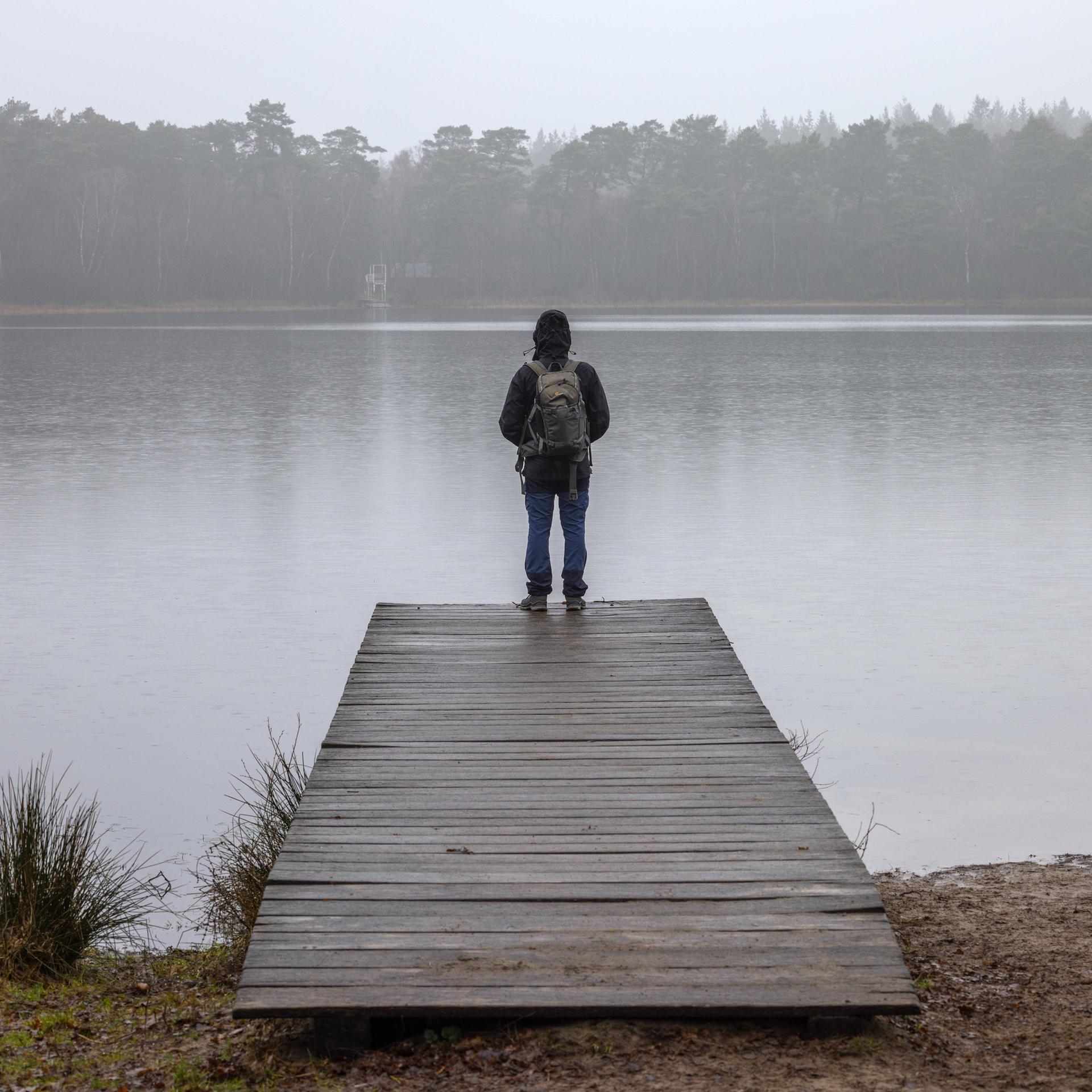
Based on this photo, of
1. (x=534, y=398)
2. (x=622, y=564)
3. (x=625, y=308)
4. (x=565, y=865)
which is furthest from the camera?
(x=625, y=308)

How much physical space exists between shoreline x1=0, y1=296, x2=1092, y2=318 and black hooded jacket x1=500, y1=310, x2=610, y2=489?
71.4 metres

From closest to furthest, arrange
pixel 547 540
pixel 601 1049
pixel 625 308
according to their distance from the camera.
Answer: pixel 601 1049
pixel 547 540
pixel 625 308

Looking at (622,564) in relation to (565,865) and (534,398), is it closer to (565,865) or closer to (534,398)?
(534,398)

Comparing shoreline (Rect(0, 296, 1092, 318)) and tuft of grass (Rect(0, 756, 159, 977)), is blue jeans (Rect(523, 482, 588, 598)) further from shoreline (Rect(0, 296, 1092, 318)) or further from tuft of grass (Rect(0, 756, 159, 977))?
shoreline (Rect(0, 296, 1092, 318))

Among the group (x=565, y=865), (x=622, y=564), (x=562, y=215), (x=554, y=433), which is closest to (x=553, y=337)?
(x=554, y=433)

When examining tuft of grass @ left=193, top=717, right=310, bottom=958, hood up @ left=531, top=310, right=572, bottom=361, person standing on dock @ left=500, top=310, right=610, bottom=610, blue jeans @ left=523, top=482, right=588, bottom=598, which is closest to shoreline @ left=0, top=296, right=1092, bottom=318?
blue jeans @ left=523, top=482, right=588, bottom=598

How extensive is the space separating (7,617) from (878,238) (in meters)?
81.1

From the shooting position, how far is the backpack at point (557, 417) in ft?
21.8

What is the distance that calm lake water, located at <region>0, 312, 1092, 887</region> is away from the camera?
6633mm

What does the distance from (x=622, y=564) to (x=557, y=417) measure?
435 centimetres

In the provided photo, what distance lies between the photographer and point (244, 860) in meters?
5.07

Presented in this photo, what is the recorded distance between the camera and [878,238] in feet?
278

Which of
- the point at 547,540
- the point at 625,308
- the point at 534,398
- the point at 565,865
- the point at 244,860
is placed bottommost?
the point at 244,860

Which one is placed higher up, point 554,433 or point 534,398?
point 534,398
